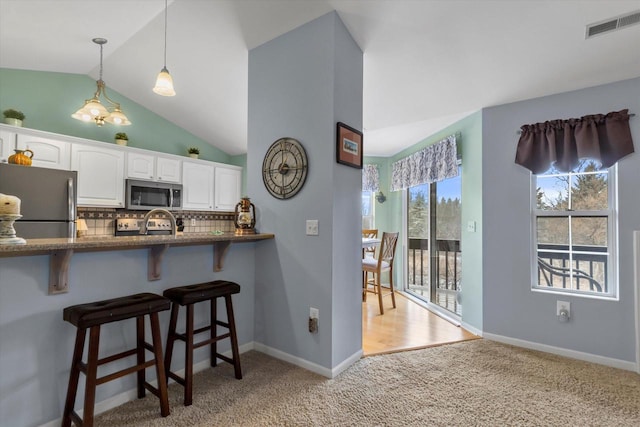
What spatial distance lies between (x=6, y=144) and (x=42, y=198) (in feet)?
2.61

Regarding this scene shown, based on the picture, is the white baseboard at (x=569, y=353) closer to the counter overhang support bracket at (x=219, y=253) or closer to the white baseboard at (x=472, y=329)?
the white baseboard at (x=472, y=329)

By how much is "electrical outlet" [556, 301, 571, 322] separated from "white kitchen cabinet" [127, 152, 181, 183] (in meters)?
4.85

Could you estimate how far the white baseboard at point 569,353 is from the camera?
2.55 m

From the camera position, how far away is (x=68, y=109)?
3.77 meters

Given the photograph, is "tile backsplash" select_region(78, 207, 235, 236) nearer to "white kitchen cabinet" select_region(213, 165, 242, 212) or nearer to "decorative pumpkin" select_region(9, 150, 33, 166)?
"white kitchen cabinet" select_region(213, 165, 242, 212)

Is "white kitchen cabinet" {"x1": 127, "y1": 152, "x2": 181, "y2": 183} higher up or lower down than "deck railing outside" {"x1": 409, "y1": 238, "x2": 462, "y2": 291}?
higher up

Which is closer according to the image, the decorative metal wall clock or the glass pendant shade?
the glass pendant shade

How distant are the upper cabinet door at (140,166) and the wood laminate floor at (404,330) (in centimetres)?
349

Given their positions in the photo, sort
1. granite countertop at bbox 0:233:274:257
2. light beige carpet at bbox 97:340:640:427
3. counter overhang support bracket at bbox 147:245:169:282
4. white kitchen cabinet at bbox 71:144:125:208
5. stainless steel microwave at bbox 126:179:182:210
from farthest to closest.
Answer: stainless steel microwave at bbox 126:179:182:210 < white kitchen cabinet at bbox 71:144:125:208 < counter overhang support bracket at bbox 147:245:169:282 < light beige carpet at bbox 97:340:640:427 < granite countertop at bbox 0:233:274:257

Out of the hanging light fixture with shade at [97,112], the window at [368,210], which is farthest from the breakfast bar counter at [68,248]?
the window at [368,210]

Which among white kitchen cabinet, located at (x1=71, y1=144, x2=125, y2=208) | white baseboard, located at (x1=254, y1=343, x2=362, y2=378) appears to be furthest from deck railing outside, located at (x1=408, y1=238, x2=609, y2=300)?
white kitchen cabinet, located at (x1=71, y1=144, x2=125, y2=208)

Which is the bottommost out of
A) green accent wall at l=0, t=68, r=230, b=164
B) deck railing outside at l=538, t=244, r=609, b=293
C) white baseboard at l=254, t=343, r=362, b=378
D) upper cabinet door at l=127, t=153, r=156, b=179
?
white baseboard at l=254, t=343, r=362, b=378

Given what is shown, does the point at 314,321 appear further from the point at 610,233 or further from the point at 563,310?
the point at 610,233

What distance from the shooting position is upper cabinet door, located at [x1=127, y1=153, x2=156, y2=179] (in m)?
4.06
